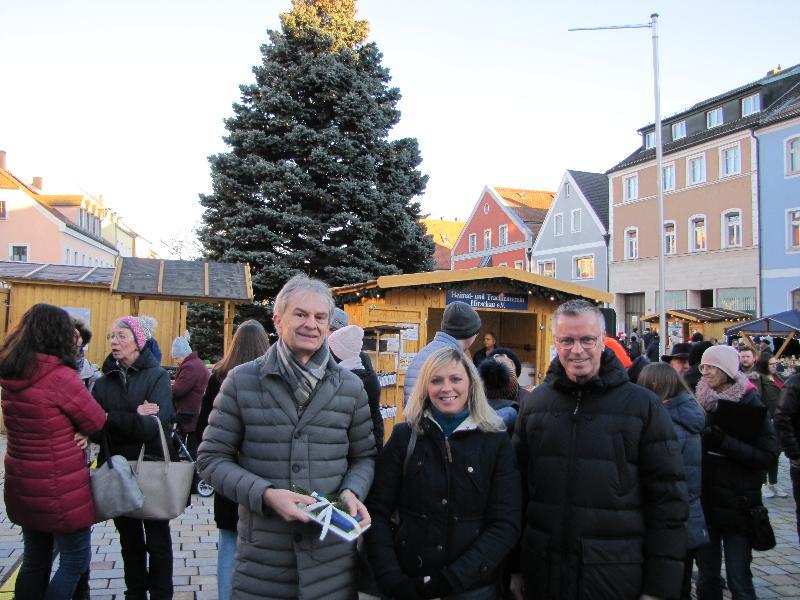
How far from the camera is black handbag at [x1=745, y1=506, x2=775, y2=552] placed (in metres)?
4.39

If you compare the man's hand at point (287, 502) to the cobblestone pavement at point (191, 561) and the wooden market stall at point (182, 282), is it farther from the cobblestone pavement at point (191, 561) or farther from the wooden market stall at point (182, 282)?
the wooden market stall at point (182, 282)

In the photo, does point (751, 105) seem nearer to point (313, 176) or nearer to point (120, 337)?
point (313, 176)

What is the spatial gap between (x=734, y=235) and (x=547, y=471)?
32368mm

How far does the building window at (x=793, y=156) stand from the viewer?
2877cm

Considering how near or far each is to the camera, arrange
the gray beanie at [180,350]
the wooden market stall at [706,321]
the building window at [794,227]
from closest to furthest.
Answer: the gray beanie at [180,350]
the wooden market stall at [706,321]
the building window at [794,227]

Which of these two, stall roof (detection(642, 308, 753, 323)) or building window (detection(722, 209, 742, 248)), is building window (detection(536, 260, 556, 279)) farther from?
stall roof (detection(642, 308, 753, 323))

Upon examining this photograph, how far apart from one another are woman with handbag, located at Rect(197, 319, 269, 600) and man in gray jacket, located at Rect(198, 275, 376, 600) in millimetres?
1209

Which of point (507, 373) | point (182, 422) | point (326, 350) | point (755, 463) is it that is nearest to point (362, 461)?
point (326, 350)

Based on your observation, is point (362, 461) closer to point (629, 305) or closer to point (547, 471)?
point (547, 471)

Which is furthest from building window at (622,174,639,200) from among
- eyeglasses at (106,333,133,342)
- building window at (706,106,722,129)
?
eyeglasses at (106,333,133,342)

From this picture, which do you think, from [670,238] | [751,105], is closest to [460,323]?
[751,105]

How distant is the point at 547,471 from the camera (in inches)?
121

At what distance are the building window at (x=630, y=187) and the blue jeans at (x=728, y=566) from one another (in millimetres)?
35093

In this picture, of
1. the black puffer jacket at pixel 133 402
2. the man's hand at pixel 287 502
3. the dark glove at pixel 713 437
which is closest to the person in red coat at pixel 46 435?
the black puffer jacket at pixel 133 402
